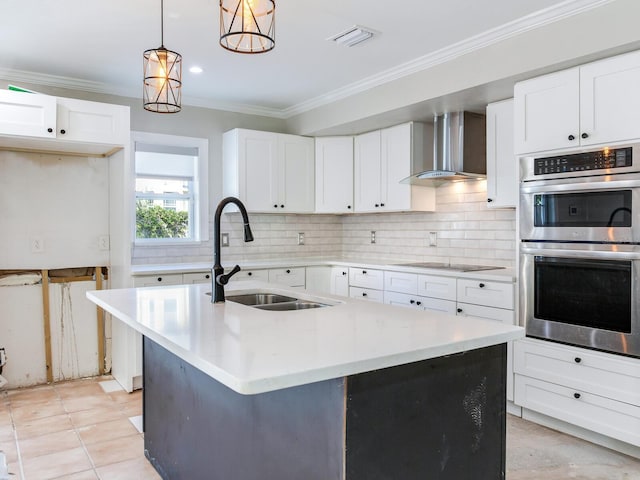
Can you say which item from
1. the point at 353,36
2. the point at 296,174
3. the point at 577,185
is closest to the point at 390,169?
the point at 296,174

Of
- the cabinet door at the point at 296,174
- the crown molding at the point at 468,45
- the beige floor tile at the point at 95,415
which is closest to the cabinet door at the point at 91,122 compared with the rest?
the cabinet door at the point at 296,174

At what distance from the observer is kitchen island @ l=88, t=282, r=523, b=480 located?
1.32m

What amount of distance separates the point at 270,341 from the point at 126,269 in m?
2.79

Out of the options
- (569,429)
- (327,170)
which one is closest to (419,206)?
(327,170)

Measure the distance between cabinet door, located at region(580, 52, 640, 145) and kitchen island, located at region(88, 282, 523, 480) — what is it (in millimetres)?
1643

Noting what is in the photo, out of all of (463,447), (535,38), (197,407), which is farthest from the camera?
(535,38)

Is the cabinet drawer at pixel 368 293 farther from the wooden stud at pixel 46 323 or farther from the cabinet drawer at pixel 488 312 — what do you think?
the wooden stud at pixel 46 323

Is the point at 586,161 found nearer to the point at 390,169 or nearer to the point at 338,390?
the point at 390,169

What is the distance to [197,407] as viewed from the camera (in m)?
2.06

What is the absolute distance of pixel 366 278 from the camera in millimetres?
4566

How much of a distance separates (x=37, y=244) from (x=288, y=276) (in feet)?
6.97

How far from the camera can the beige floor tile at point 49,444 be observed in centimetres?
286

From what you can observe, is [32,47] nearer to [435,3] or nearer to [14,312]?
[14,312]

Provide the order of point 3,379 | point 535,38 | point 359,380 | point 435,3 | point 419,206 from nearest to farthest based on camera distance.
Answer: point 359,380, point 435,3, point 535,38, point 3,379, point 419,206
